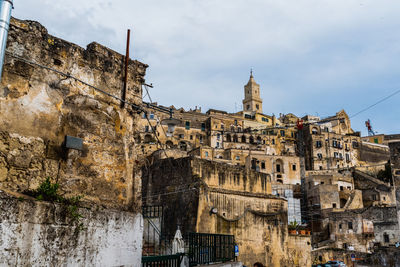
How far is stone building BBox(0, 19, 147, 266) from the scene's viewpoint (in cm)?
688

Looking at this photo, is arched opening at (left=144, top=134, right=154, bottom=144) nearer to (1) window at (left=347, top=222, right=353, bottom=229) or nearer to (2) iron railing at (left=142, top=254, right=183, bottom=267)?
(1) window at (left=347, top=222, right=353, bottom=229)

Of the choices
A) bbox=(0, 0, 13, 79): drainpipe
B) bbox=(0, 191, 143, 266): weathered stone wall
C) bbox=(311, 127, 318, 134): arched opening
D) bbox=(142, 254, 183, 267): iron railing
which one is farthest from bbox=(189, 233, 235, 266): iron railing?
bbox=(311, 127, 318, 134): arched opening

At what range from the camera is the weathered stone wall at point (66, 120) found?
7238mm

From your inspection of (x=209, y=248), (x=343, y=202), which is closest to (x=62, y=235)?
(x=209, y=248)

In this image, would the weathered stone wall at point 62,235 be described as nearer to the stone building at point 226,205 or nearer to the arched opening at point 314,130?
the stone building at point 226,205

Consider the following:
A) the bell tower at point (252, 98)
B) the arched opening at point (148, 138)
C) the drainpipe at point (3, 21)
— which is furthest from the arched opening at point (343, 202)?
the drainpipe at point (3, 21)

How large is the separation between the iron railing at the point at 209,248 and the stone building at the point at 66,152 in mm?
3613

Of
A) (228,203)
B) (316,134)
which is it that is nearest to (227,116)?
(316,134)

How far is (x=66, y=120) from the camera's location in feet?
27.1

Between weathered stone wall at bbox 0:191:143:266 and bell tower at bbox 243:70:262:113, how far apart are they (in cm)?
7794

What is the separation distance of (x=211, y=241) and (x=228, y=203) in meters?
10.3

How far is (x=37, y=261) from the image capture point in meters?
6.76

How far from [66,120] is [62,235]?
2.53m

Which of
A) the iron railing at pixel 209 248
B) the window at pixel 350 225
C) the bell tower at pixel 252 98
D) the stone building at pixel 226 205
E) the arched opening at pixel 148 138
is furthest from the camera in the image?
the bell tower at pixel 252 98
